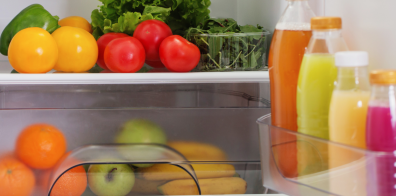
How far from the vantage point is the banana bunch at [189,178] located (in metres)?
0.87

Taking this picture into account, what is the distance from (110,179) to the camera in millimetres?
865

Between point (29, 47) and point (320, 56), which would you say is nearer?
point (320, 56)

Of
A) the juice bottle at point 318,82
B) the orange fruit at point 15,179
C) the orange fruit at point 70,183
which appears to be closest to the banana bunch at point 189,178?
the orange fruit at point 70,183

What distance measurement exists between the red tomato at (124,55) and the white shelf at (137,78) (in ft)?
0.13

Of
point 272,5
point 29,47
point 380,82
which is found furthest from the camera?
point 272,5

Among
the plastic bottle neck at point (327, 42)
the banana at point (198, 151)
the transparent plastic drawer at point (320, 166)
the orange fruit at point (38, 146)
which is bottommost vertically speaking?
the banana at point (198, 151)

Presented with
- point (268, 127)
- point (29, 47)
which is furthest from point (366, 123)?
point (29, 47)

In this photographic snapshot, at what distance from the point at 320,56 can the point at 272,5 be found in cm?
67

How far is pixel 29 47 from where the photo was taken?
2.77 feet

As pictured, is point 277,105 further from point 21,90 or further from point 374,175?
point 21,90

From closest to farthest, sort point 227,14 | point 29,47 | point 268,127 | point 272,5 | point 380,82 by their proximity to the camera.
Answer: point 380,82 < point 268,127 < point 29,47 < point 272,5 < point 227,14

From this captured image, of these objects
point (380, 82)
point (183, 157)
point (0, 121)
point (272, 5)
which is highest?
→ point (272, 5)

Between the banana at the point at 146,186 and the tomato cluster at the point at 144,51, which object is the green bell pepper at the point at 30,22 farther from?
the banana at the point at 146,186

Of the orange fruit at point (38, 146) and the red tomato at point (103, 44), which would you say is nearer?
the orange fruit at point (38, 146)
